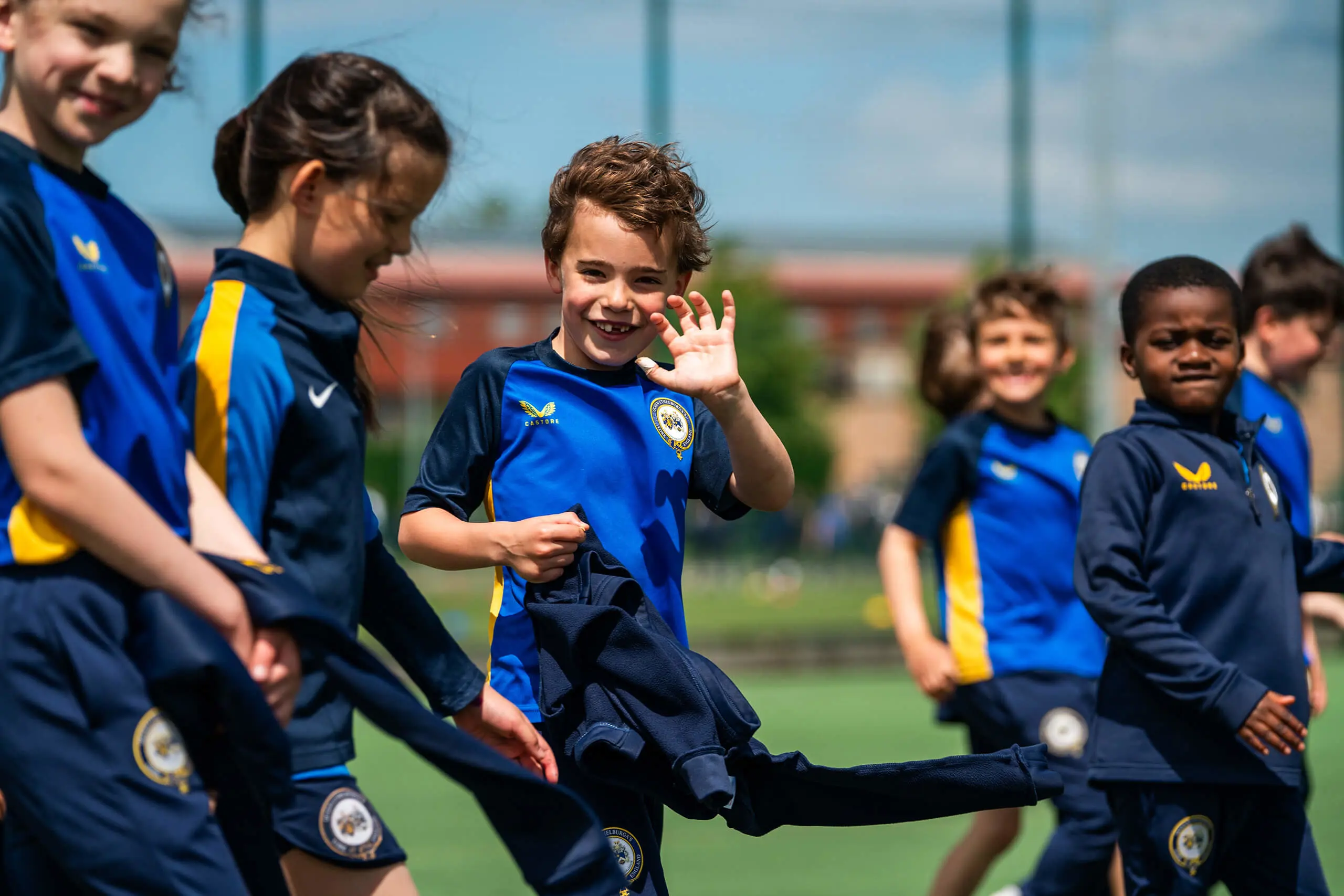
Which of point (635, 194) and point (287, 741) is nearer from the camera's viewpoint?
point (287, 741)

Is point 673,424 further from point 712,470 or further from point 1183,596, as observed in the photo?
point 1183,596

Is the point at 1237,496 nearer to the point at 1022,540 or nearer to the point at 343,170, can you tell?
the point at 1022,540

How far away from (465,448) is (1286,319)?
8.68 feet

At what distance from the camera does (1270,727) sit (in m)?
3.16

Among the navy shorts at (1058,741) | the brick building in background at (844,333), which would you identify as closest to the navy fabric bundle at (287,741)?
the navy shorts at (1058,741)

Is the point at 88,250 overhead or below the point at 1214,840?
overhead

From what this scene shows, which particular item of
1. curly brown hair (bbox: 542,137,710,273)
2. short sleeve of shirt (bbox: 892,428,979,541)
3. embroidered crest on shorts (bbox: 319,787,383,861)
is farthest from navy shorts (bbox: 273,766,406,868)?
short sleeve of shirt (bbox: 892,428,979,541)

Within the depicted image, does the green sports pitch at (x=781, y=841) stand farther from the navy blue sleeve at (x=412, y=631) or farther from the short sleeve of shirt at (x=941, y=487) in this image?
the navy blue sleeve at (x=412, y=631)

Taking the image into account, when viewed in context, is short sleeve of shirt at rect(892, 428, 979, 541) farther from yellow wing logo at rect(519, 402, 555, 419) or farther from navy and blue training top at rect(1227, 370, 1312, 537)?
yellow wing logo at rect(519, 402, 555, 419)

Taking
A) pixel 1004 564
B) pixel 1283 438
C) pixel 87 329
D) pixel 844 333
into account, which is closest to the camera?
pixel 87 329

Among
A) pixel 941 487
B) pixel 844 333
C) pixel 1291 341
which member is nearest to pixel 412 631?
pixel 941 487

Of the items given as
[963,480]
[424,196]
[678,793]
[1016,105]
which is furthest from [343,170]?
[1016,105]

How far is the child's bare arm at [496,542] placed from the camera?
2680 mm

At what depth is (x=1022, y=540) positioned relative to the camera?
4.58 meters
